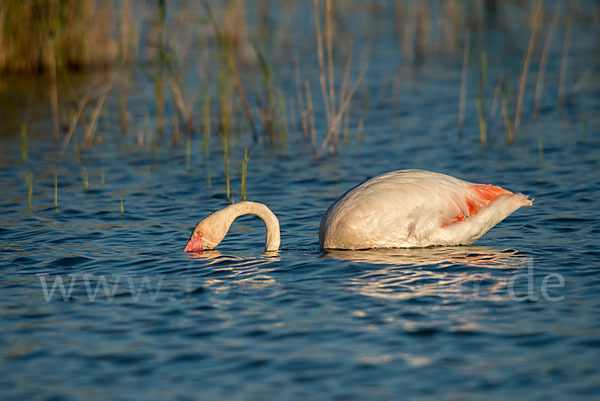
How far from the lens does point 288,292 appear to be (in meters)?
6.34

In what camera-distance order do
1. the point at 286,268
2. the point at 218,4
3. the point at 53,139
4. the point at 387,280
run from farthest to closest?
the point at 218,4, the point at 53,139, the point at 286,268, the point at 387,280

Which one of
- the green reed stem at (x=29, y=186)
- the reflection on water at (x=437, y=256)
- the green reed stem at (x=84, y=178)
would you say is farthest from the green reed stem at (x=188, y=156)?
the reflection on water at (x=437, y=256)

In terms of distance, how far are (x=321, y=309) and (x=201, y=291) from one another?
38.9 inches

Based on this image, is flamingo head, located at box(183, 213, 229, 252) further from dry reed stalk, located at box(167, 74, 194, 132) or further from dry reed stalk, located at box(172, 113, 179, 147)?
dry reed stalk, located at box(172, 113, 179, 147)

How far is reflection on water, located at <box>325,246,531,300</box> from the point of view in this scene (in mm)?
6125

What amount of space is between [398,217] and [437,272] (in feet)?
2.73

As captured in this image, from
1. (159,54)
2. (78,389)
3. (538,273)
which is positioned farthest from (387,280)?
(159,54)

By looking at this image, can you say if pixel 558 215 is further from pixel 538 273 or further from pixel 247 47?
pixel 247 47

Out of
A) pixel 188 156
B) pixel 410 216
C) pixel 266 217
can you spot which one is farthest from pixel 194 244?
pixel 188 156

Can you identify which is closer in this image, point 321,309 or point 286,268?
point 321,309

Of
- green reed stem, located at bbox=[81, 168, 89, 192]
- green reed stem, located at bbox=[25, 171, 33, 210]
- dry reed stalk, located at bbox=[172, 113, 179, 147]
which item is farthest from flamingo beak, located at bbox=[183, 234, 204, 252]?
dry reed stalk, located at bbox=[172, 113, 179, 147]

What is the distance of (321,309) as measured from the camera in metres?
5.95

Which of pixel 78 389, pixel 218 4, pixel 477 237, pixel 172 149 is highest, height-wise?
pixel 218 4

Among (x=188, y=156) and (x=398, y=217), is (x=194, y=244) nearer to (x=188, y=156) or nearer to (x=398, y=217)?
(x=398, y=217)
